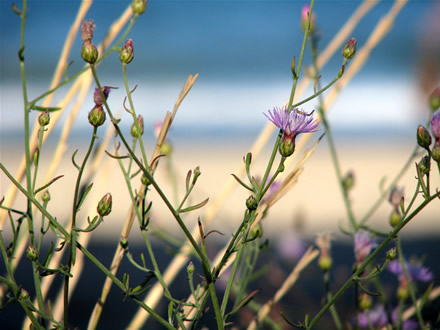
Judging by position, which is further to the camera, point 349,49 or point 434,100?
point 434,100

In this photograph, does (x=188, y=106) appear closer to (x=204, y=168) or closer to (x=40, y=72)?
(x=40, y=72)

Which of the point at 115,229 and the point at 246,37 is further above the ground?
the point at 246,37

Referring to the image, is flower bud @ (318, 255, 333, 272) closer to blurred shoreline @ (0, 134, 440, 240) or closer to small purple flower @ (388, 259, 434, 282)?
small purple flower @ (388, 259, 434, 282)

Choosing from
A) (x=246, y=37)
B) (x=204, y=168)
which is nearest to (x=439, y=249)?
(x=204, y=168)

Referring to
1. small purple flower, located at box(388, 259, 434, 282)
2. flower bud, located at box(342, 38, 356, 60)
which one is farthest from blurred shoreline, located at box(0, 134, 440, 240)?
flower bud, located at box(342, 38, 356, 60)

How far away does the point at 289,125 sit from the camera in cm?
37

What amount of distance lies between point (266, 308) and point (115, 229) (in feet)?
5.04

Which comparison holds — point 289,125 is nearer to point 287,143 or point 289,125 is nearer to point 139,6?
point 287,143

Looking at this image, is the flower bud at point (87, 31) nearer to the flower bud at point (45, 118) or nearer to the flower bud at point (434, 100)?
the flower bud at point (45, 118)

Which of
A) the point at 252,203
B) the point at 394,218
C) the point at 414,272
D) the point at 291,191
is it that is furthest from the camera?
the point at 291,191

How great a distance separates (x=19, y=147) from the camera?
3117 mm

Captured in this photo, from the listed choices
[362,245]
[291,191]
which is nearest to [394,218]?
[362,245]

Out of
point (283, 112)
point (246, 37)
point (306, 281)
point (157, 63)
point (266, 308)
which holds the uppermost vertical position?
point (246, 37)

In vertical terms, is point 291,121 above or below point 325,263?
above
